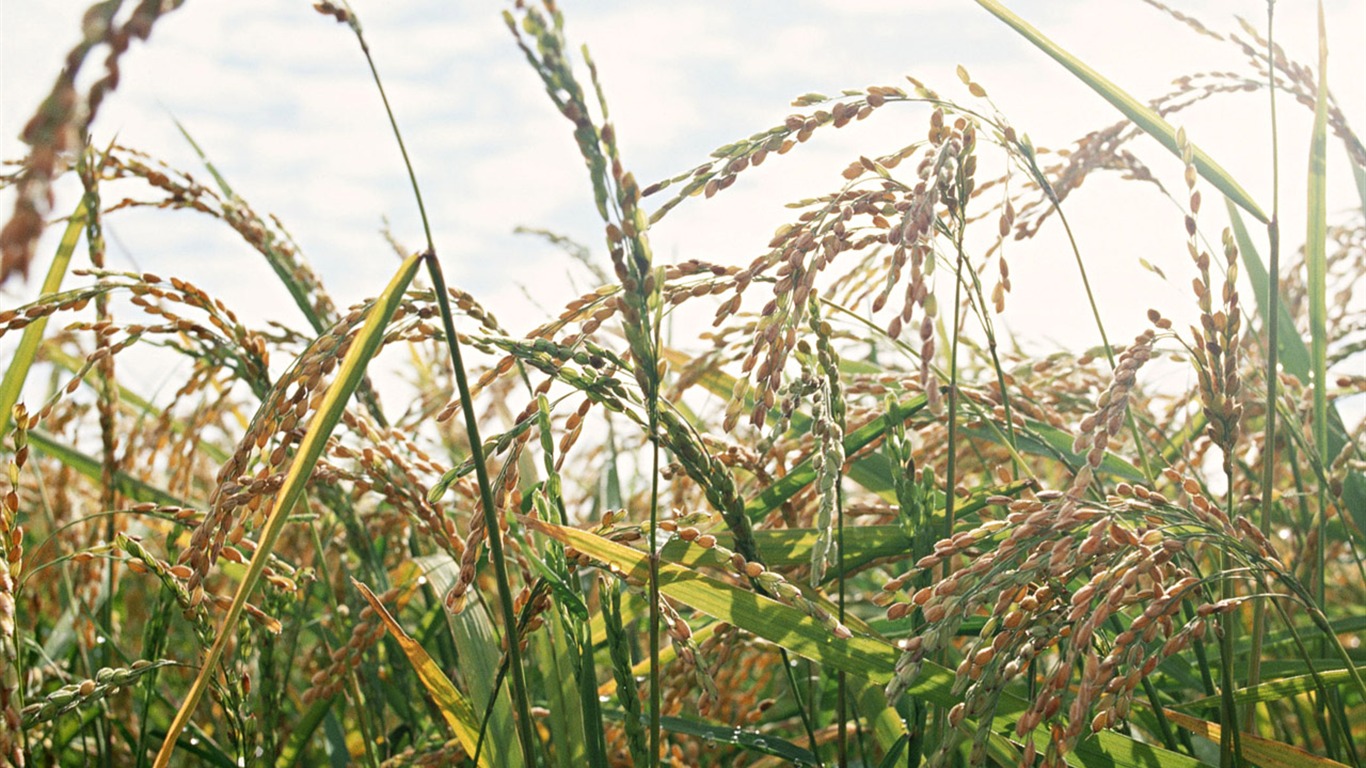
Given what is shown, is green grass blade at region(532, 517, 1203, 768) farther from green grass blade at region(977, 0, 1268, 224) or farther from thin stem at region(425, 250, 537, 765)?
green grass blade at region(977, 0, 1268, 224)

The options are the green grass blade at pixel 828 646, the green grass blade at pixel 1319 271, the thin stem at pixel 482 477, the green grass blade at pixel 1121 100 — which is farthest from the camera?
the green grass blade at pixel 1319 271

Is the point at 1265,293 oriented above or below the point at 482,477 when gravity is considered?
above

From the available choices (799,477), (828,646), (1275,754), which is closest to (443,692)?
(828,646)

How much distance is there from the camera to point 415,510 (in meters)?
1.74

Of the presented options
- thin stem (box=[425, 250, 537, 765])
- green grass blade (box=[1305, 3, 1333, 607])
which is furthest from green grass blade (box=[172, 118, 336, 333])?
green grass blade (box=[1305, 3, 1333, 607])

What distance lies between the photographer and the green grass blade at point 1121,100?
1688mm

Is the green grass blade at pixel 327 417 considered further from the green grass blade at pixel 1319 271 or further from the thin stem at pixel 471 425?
the green grass blade at pixel 1319 271

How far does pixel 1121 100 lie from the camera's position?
1710 mm

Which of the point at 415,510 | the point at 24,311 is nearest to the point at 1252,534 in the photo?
the point at 415,510

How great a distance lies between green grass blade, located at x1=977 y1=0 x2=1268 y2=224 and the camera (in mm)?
1688

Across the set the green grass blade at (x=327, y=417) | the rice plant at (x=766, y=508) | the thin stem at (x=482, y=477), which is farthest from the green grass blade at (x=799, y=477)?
the green grass blade at (x=327, y=417)

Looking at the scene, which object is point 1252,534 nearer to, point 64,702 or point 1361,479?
point 1361,479

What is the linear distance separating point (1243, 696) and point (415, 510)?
1.23 meters

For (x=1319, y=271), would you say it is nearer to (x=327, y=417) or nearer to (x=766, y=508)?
(x=766, y=508)
